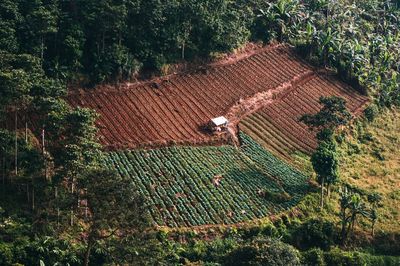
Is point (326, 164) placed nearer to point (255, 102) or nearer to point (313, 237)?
point (313, 237)

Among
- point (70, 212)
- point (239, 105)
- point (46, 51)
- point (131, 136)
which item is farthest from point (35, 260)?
point (239, 105)

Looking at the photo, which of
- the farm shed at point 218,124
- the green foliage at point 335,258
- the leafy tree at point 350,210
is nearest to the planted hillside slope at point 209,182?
the farm shed at point 218,124

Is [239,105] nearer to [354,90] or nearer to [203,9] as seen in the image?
[203,9]

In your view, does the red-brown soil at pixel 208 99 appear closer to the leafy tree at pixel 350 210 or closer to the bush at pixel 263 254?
the leafy tree at pixel 350 210

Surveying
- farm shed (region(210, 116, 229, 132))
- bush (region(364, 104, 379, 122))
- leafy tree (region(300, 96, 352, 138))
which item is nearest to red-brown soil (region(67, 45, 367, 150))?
farm shed (region(210, 116, 229, 132))

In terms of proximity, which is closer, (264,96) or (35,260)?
(35,260)

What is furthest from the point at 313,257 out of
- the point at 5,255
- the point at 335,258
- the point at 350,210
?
the point at 5,255

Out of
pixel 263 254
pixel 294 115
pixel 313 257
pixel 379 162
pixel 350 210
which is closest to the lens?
pixel 263 254
